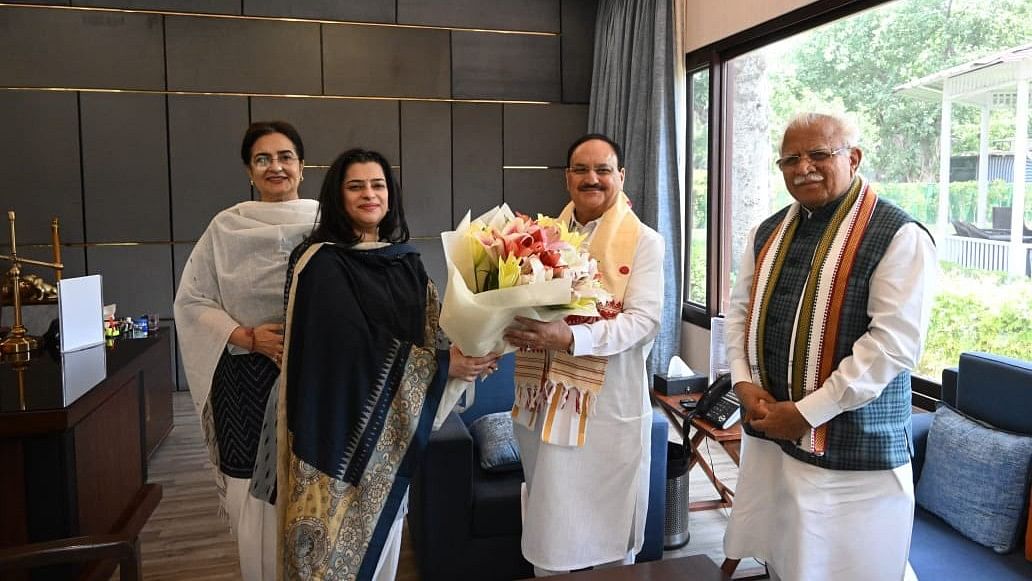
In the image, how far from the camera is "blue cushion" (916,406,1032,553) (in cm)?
212

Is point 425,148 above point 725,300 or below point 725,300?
above

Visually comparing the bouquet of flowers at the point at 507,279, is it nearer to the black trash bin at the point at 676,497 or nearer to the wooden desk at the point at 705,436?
the wooden desk at the point at 705,436

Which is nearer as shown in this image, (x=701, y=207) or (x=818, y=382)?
(x=818, y=382)

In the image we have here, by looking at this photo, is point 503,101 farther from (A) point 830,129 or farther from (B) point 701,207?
(A) point 830,129

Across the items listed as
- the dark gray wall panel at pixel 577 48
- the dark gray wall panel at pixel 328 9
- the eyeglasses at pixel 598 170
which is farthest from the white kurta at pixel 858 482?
the dark gray wall panel at pixel 328 9

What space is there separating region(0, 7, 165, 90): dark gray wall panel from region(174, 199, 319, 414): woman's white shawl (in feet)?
12.4

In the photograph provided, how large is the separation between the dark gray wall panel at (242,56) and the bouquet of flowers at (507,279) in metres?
4.28

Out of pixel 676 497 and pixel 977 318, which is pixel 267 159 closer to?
pixel 676 497

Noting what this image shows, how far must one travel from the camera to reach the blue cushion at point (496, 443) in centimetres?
269

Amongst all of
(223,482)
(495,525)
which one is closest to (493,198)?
(495,525)

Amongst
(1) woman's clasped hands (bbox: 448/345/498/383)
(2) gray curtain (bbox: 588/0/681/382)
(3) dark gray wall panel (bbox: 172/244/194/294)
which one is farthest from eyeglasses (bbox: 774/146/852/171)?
(3) dark gray wall panel (bbox: 172/244/194/294)

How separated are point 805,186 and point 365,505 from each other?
4.53 ft

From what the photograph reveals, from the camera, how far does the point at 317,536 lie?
71.7 inches

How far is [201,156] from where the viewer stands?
5.46 metres
